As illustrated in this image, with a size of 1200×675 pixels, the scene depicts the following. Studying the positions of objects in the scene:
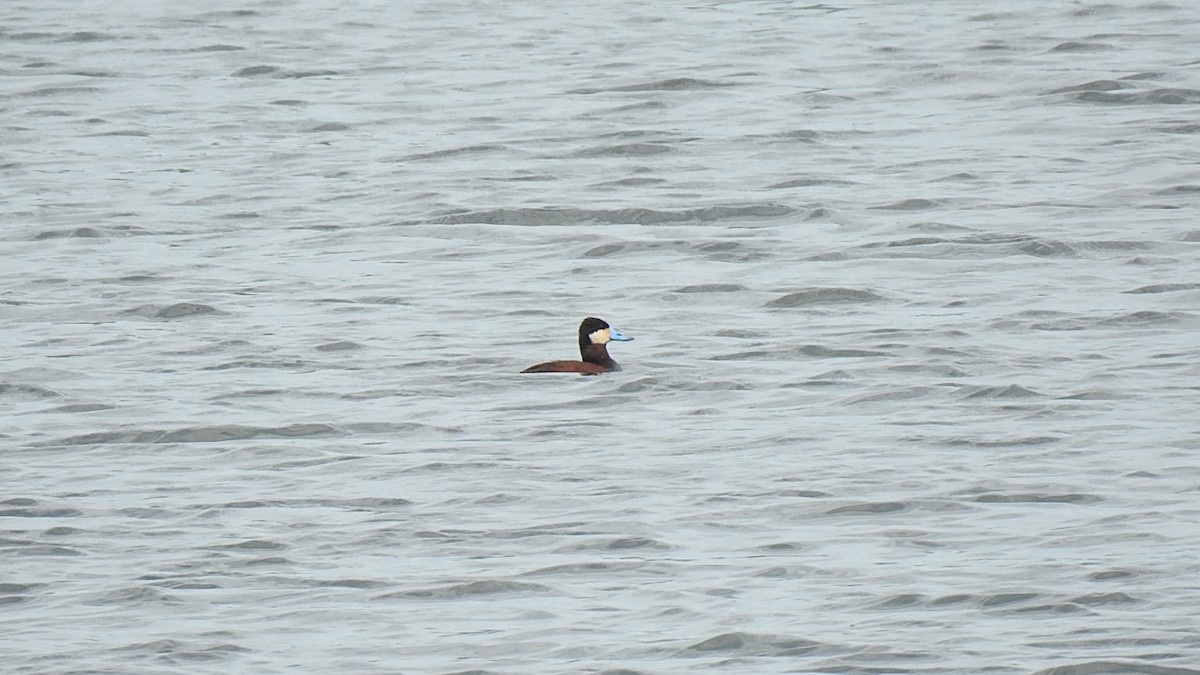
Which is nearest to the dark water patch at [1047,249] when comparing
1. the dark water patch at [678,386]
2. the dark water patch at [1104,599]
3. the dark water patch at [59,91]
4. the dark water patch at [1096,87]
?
the dark water patch at [678,386]

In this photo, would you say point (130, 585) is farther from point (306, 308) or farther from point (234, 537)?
point (306, 308)

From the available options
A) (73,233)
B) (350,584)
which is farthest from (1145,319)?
(73,233)

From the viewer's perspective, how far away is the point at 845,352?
14.5 meters

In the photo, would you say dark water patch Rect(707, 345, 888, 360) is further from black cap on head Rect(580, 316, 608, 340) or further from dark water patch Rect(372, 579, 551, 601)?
dark water patch Rect(372, 579, 551, 601)

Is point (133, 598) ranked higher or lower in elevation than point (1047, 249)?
higher

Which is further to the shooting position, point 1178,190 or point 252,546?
point 1178,190

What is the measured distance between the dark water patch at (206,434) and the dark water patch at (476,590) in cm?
302

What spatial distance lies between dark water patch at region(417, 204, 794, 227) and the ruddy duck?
5.01 metres

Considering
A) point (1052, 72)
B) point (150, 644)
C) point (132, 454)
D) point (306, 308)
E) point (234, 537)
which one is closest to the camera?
point (150, 644)

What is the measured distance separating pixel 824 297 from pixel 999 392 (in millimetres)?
2904

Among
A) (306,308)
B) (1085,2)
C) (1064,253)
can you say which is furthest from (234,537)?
(1085,2)

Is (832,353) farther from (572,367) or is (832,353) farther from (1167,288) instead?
(1167,288)

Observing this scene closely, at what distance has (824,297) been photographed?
634 inches

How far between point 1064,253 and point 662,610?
8.26 meters
